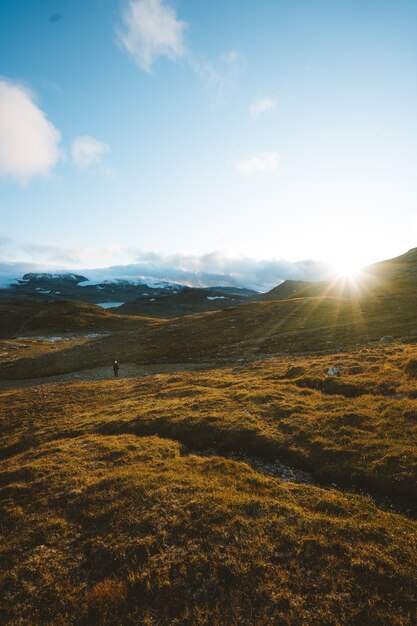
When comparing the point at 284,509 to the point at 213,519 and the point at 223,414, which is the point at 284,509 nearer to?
the point at 213,519

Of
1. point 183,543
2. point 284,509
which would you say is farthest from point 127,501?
point 284,509

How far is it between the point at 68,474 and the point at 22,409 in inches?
846

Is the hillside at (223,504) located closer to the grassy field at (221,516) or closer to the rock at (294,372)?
the grassy field at (221,516)

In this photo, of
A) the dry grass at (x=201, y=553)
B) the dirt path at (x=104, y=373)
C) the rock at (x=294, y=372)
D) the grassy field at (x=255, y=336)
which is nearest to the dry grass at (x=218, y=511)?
the dry grass at (x=201, y=553)

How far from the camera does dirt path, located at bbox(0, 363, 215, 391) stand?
5338 cm

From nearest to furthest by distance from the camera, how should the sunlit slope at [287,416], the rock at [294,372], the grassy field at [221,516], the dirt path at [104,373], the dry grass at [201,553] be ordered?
1. the dry grass at [201,553]
2. the grassy field at [221,516]
3. the sunlit slope at [287,416]
4. the rock at [294,372]
5. the dirt path at [104,373]

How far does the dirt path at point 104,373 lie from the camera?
5338 cm

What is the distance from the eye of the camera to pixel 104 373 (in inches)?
2261

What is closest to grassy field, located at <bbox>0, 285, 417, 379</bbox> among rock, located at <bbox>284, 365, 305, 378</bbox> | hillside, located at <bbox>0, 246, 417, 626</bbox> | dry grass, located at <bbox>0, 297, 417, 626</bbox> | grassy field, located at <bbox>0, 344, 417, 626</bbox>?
rock, located at <bbox>284, 365, 305, 378</bbox>

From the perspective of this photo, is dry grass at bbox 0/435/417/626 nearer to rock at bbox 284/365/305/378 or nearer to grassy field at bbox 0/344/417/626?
grassy field at bbox 0/344/417/626

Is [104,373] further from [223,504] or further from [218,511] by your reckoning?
[218,511]

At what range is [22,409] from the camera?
35.3 meters

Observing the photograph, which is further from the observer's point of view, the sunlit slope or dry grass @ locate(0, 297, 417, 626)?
the sunlit slope

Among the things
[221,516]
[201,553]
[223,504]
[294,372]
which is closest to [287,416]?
[223,504]
